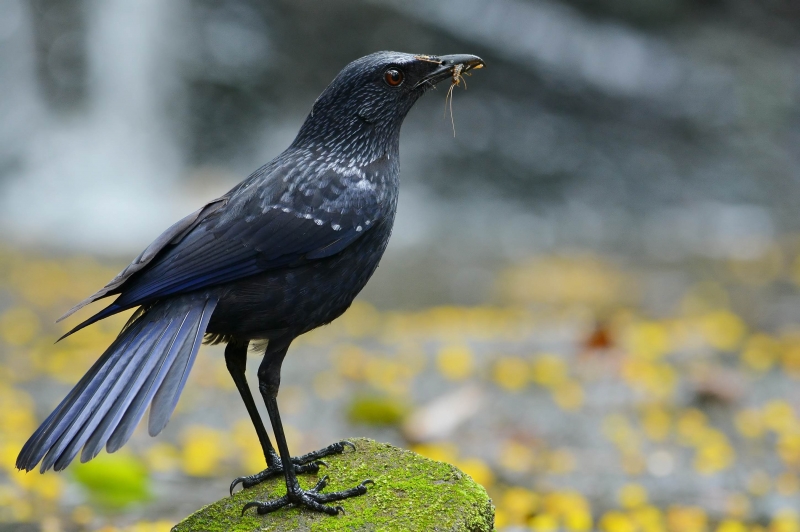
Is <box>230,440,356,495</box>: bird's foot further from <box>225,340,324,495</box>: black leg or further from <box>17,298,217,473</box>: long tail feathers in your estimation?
<box>17,298,217,473</box>: long tail feathers

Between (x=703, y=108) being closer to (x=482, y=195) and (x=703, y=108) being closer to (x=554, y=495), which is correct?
(x=482, y=195)

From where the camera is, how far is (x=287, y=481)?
320 cm

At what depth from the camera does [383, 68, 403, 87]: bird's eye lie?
3488 mm

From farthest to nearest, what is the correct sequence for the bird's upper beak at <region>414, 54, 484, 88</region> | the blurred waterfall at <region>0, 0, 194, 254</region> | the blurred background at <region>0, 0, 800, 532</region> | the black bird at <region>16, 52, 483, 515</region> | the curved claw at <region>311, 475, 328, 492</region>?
1. the blurred waterfall at <region>0, 0, 194, 254</region>
2. the blurred background at <region>0, 0, 800, 532</region>
3. the bird's upper beak at <region>414, 54, 484, 88</region>
4. the curved claw at <region>311, 475, 328, 492</region>
5. the black bird at <region>16, 52, 483, 515</region>

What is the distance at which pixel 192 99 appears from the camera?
14016 mm

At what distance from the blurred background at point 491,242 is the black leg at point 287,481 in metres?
1.30

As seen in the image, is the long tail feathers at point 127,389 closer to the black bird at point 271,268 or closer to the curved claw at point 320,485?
the black bird at point 271,268

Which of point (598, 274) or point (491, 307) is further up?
point (598, 274)

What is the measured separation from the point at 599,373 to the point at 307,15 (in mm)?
9352

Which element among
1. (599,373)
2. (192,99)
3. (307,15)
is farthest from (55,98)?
(599,373)

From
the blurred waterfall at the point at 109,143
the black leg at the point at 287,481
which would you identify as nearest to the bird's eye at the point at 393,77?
the black leg at the point at 287,481

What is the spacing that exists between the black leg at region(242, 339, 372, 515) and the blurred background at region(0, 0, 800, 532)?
130 cm

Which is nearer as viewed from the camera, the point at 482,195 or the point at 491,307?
the point at 491,307

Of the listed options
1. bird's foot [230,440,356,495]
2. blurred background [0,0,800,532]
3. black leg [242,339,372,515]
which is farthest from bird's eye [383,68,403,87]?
blurred background [0,0,800,532]
